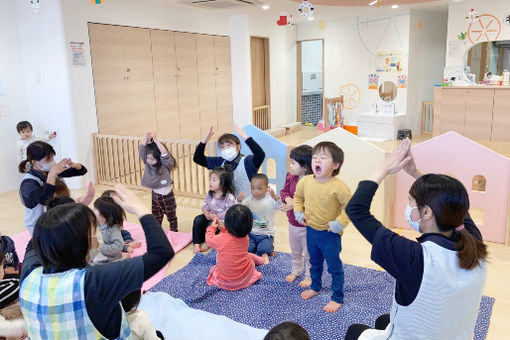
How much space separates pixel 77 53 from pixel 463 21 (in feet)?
19.1

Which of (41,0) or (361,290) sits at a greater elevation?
(41,0)

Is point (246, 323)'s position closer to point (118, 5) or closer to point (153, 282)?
point (153, 282)

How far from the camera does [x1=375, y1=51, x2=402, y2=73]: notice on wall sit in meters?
7.84

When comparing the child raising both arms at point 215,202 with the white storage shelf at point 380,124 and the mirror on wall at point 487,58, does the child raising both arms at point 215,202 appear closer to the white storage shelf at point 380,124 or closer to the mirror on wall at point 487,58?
the white storage shelf at point 380,124

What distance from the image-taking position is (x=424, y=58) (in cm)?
816

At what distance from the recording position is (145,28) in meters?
5.83

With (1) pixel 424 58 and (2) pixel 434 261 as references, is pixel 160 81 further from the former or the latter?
(2) pixel 434 261

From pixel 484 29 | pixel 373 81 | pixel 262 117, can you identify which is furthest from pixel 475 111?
pixel 262 117

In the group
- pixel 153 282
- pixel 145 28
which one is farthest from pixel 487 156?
pixel 145 28

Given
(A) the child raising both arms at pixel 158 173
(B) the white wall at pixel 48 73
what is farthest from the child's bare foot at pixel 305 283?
(B) the white wall at pixel 48 73

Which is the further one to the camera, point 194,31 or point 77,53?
point 194,31

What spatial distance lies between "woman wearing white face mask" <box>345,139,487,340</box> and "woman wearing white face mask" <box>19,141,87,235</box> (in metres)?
2.06

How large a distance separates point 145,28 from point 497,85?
5.24 m

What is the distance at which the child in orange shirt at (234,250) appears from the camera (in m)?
2.60
